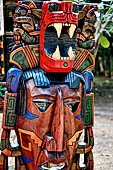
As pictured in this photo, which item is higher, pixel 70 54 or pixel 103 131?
pixel 70 54

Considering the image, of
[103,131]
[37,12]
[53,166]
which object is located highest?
[37,12]

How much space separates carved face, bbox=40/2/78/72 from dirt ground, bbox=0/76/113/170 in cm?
267

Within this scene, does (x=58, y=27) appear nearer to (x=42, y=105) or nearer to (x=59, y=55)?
(x=59, y=55)

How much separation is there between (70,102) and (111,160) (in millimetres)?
2694

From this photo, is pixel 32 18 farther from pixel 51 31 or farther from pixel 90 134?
pixel 90 134

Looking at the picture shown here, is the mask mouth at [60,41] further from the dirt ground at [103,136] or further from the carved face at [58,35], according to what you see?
the dirt ground at [103,136]

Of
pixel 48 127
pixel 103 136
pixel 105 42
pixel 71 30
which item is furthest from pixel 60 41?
pixel 103 136

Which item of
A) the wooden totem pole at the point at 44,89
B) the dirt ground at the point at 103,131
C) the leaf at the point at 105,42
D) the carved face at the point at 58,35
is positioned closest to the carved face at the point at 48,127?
the wooden totem pole at the point at 44,89

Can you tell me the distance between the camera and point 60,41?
339cm

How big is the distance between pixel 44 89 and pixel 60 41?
600 mm

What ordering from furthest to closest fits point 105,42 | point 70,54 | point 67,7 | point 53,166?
point 105,42 → point 53,166 → point 70,54 → point 67,7

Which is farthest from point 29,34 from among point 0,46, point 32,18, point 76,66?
point 0,46

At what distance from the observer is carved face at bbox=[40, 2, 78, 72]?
3307 mm

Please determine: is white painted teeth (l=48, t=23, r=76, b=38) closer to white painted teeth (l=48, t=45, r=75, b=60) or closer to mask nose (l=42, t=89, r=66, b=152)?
white painted teeth (l=48, t=45, r=75, b=60)
